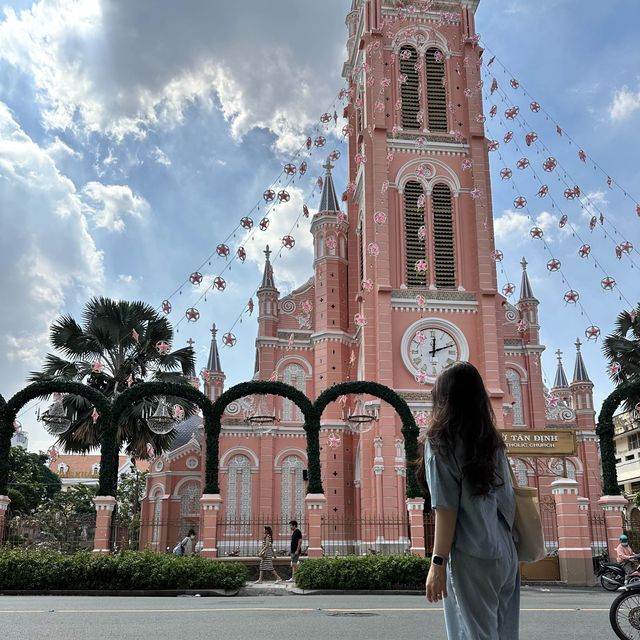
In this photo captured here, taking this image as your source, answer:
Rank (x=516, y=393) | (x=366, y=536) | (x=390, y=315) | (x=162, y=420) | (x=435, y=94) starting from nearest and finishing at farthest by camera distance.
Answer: (x=162, y=420)
(x=366, y=536)
(x=390, y=315)
(x=435, y=94)
(x=516, y=393)

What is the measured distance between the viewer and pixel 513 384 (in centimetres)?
3638

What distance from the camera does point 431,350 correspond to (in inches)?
1236

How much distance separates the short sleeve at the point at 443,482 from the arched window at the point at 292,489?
31225mm

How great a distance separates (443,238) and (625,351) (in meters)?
10.3

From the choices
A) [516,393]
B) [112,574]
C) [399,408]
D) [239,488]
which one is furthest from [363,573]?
[516,393]

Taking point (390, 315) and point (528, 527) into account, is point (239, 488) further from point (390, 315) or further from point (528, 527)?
point (528, 527)

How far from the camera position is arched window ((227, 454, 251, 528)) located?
33938mm

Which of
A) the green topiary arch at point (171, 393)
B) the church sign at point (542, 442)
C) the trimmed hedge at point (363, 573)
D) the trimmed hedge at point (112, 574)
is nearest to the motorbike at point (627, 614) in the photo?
the trimmed hedge at point (363, 573)

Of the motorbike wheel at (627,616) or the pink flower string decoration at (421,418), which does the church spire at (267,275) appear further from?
the motorbike wheel at (627,616)

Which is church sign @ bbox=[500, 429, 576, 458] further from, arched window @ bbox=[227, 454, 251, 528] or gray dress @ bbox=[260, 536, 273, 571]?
arched window @ bbox=[227, 454, 251, 528]

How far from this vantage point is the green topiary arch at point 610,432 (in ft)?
66.1

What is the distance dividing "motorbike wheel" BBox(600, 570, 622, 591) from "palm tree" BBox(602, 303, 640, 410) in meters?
9.19

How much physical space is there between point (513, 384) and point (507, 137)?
1465 cm

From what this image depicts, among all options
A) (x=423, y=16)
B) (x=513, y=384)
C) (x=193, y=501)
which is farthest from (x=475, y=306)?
(x=193, y=501)
